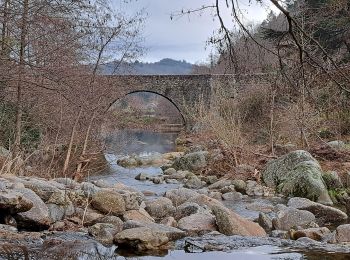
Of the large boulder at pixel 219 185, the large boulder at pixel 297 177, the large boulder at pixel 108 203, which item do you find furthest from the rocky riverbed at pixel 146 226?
the large boulder at pixel 219 185

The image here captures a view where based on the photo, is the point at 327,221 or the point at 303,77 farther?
the point at 327,221

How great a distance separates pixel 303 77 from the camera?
3111mm

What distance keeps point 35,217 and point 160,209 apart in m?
2.58

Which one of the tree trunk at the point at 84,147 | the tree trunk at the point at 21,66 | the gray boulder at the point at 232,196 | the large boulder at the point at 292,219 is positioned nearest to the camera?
the tree trunk at the point at 21,66

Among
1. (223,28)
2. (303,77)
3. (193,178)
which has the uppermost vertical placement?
(223,28)

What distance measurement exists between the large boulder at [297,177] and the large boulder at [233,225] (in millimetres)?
3625

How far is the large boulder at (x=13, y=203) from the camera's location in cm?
562

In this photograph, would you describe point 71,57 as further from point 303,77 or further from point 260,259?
point 303,77

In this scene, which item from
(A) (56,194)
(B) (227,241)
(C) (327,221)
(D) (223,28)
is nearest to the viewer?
(D) (223,28)

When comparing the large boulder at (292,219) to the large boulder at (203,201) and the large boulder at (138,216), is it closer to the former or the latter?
the large boulder at (203,201)

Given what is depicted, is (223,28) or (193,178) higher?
(223,28)

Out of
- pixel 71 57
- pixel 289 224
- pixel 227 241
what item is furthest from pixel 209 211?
pixel 71 57

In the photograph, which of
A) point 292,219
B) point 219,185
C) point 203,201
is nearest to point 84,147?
point 219,185

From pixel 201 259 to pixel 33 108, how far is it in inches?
286
